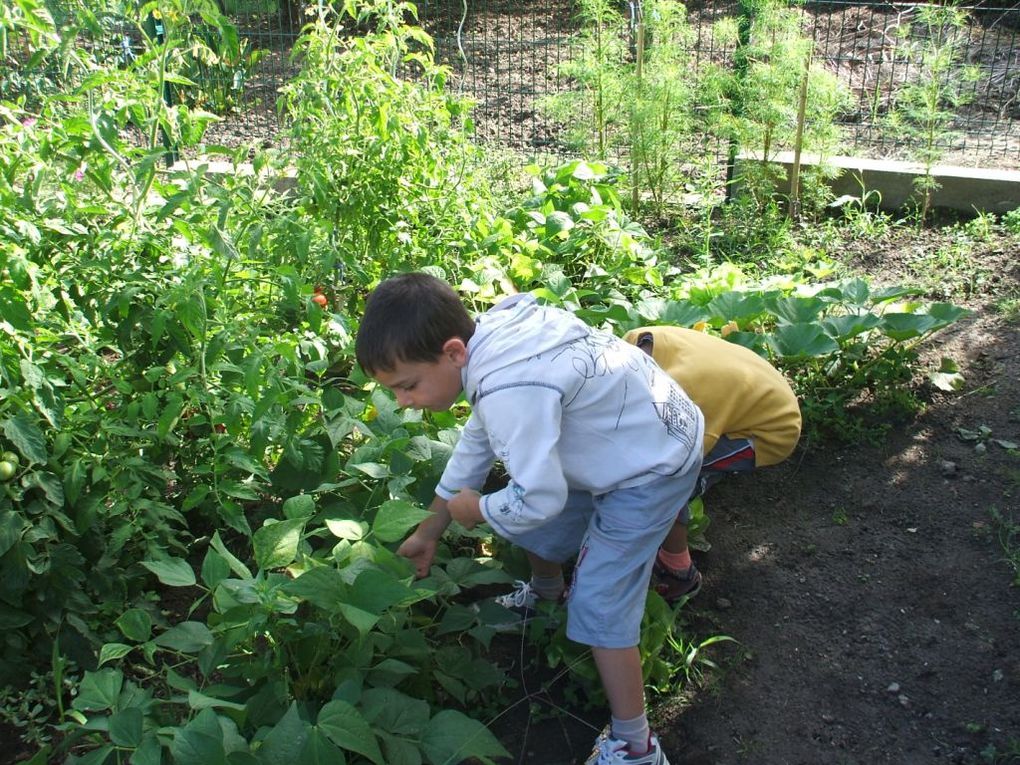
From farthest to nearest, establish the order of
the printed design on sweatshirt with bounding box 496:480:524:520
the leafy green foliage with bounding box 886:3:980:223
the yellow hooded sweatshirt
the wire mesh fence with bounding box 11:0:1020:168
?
the wire mesh fence with bounding box 11:0:1020:168 → the leafy green foliage with bounding box 886:3:980:223 → the yellow hooded sweatshirt → the printed design on sweatshirt with bounding box 496:480:524:520

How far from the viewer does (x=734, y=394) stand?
8.77 ft

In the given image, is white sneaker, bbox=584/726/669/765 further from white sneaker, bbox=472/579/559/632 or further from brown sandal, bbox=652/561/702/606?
brown sandal, bbox=652/561/702/606

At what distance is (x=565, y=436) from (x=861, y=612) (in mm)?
1215

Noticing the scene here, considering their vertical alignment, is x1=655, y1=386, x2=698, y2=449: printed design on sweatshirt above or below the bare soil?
above

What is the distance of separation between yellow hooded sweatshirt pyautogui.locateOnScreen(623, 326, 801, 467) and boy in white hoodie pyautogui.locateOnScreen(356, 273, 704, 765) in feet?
0.73

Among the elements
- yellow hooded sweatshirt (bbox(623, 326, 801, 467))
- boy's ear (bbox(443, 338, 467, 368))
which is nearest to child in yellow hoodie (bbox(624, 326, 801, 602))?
yellow hooded sweatshirt (bbox(623, 326, 801, 467))

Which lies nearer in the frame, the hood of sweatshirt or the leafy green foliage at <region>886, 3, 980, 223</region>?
the hood of sweatshirt

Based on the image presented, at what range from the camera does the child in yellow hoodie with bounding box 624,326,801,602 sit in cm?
267

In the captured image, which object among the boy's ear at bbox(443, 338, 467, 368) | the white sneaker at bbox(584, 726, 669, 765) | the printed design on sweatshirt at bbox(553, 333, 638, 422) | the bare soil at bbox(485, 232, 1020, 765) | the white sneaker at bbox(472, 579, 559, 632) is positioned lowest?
the bare soil at bbox(485, 232, 1020, 765)

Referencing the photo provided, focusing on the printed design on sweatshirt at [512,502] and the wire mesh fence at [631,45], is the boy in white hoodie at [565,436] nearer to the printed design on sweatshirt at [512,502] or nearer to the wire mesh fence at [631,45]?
the printed design on sweatshirt at [512,502]

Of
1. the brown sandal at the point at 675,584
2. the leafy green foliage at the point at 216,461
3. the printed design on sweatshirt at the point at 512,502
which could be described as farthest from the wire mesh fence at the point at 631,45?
the printed design on sweatshirt at the point at 512,502

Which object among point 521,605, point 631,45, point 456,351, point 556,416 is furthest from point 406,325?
point 631,45

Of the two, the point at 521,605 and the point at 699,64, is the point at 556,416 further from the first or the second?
the point at 699,64

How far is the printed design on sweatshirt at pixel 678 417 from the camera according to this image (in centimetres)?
232
